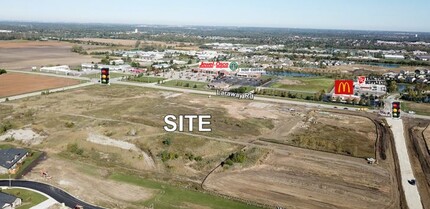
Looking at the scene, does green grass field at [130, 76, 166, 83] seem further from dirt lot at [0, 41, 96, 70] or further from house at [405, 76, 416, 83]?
house at [405, 76, 416, 83]

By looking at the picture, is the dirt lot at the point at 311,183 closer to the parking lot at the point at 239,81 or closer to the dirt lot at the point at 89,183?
the dirt lot at the point at 89,183

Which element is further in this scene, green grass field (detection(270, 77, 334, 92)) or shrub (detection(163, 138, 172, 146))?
green grass field (detection(270, 77, 334, 92))

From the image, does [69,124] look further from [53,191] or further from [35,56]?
[35,56]

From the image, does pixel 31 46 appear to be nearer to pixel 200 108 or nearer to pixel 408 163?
pixel 200 108

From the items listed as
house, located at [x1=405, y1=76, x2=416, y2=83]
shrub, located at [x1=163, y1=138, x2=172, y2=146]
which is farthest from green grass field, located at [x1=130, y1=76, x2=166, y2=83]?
house, located at [x1=405, y1=76, x2=416, y2=83]

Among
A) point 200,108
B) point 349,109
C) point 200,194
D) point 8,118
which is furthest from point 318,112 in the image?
point 8,118

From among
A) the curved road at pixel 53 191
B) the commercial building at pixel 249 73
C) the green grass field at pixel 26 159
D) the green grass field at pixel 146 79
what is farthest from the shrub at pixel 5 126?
the commercial building at pixel 249 73
